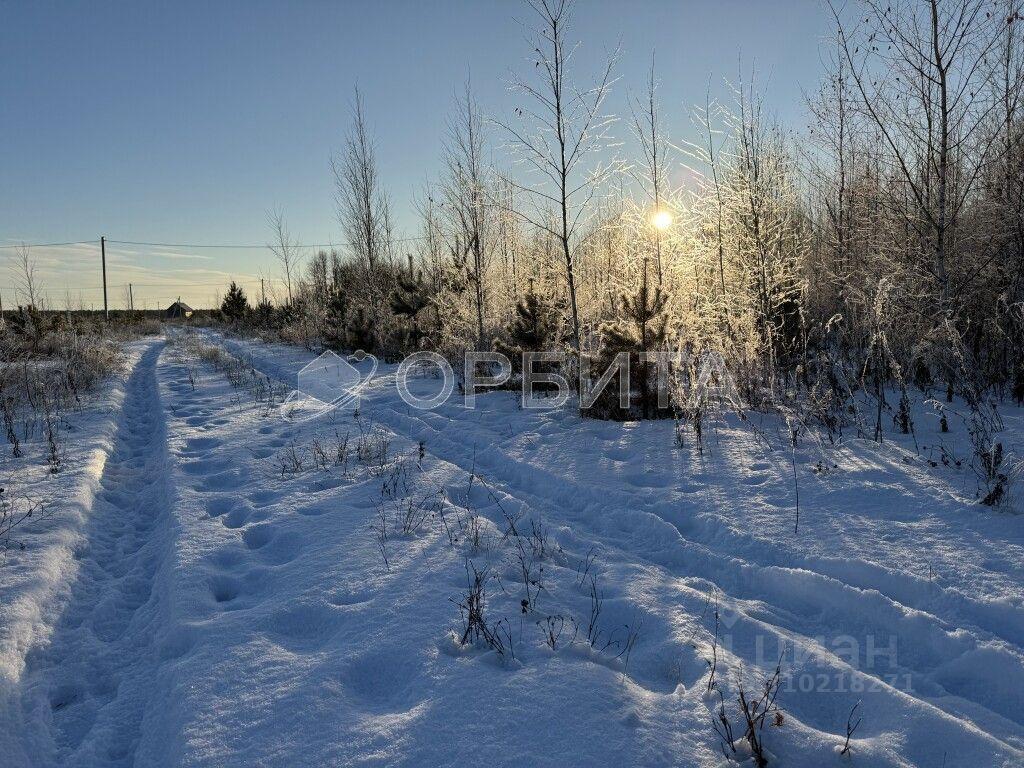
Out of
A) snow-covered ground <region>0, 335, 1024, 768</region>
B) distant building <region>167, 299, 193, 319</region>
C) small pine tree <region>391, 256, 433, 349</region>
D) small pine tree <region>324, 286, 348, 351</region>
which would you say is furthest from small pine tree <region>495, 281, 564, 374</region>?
distant building <region>167, 299, 193, 319</region>

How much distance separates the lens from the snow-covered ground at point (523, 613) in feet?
7.07

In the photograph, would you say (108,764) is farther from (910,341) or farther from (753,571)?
(910,341)

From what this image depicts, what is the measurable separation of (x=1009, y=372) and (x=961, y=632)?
6.68 meters

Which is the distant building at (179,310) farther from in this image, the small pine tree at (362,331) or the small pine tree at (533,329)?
the small pine tree at (533,329)

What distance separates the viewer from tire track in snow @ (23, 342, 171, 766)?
7.74 feet

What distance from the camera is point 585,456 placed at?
236 inches

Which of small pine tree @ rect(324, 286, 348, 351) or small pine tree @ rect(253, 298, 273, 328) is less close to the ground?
small pine tree @ rect(253, 298, 273, 328)

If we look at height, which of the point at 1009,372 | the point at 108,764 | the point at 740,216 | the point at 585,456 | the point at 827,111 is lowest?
the point at 108,764

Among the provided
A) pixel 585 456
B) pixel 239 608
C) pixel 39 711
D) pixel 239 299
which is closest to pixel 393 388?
pixel 585 456

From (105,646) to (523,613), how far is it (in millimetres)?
2171

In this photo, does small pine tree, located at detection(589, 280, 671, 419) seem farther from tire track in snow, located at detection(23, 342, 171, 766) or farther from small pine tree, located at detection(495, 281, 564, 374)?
tire track in snow, located at detection(23, 342, 171, 766)

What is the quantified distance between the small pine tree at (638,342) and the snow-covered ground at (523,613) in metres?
1.94

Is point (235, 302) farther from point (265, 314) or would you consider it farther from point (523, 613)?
point (523, 613)

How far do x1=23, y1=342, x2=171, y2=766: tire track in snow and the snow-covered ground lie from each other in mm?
15
